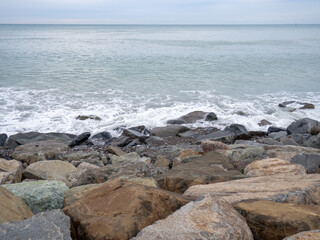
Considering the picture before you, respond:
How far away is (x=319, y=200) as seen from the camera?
12.3ft

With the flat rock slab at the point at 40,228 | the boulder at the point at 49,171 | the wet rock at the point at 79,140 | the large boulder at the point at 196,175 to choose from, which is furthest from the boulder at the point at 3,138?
the flat rock slab at the point at 40,228

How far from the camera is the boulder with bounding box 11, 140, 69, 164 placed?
8.88m

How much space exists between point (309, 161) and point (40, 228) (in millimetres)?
5193

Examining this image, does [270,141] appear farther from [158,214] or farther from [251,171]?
[158,214]

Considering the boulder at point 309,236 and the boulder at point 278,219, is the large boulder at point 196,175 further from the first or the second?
the boulder at point 309,236

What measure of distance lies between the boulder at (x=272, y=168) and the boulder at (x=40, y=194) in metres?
3.11

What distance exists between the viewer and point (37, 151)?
10023 millimetres

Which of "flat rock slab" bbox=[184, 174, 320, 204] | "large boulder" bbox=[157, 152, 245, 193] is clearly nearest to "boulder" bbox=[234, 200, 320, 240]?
"flat rock slab" bbox=[184, 174, 320, 204]

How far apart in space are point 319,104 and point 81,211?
17545 millimetres

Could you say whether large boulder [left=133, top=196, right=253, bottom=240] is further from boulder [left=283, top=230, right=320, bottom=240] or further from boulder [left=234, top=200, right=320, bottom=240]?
boulder [left=283, top=230, right=320, bottom=240]

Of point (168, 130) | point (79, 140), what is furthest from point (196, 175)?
point (168, 130)

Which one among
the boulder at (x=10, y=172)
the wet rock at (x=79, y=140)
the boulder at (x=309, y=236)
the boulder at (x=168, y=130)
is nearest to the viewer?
the boulder at (x=309, y=236)

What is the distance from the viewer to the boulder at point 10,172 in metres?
5.56

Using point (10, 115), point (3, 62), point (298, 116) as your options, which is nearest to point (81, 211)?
point (10, 115)
